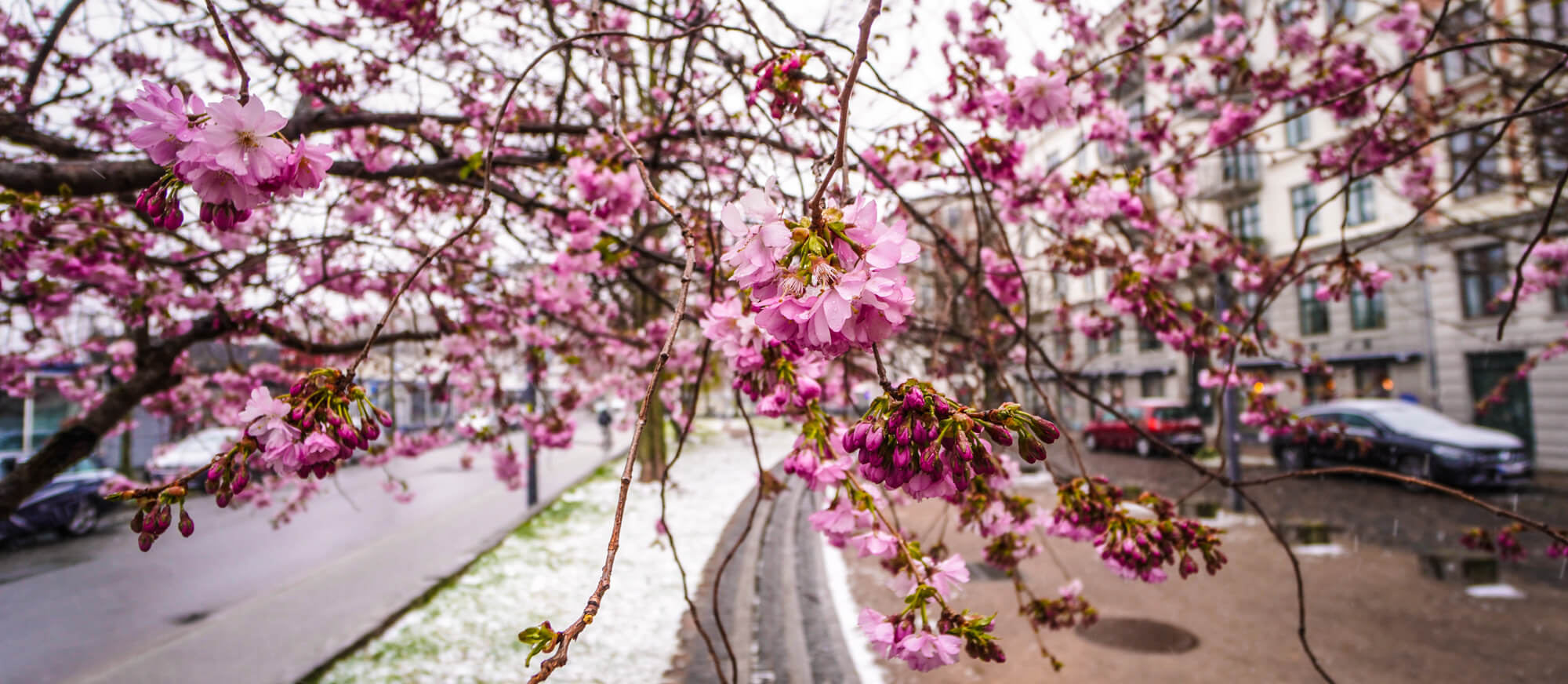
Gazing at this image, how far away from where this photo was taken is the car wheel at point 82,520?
871 centimetres

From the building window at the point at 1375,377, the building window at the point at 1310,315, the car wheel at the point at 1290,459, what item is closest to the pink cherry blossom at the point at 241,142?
the car wheel at the point at 1290,459

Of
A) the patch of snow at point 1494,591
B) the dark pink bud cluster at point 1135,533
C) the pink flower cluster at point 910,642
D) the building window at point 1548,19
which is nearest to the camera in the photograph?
the pink flower cluster at point 910,642

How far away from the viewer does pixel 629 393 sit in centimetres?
844

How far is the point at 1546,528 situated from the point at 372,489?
45.3ft

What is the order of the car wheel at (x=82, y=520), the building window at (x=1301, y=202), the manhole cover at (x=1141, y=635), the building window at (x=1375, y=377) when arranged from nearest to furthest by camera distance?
the manhole cover at (x=1141, y=635) → the car wheel at (x=82, y=520) → the building window at (x=1375, y=377) → the building window at (x=1301, y=202)

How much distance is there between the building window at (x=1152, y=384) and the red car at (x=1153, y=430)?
5.69 m

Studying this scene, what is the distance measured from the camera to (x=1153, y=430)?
15.1 meters

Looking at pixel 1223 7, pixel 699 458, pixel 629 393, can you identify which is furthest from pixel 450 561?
pixel 699 458

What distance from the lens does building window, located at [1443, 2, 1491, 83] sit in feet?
13.1

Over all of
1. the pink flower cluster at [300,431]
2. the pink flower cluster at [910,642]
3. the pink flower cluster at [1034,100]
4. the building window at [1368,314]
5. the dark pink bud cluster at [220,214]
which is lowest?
the pink flower cluster at [910,642]

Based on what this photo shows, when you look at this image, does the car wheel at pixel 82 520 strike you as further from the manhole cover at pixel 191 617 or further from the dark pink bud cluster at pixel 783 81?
the dark pink bud cluster at pixel 783 81

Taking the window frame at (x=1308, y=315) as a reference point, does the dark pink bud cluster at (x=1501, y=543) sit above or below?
below

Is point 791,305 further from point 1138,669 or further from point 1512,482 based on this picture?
point 1512,482

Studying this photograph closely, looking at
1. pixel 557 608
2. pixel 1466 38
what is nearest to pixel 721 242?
pixel 557 608
